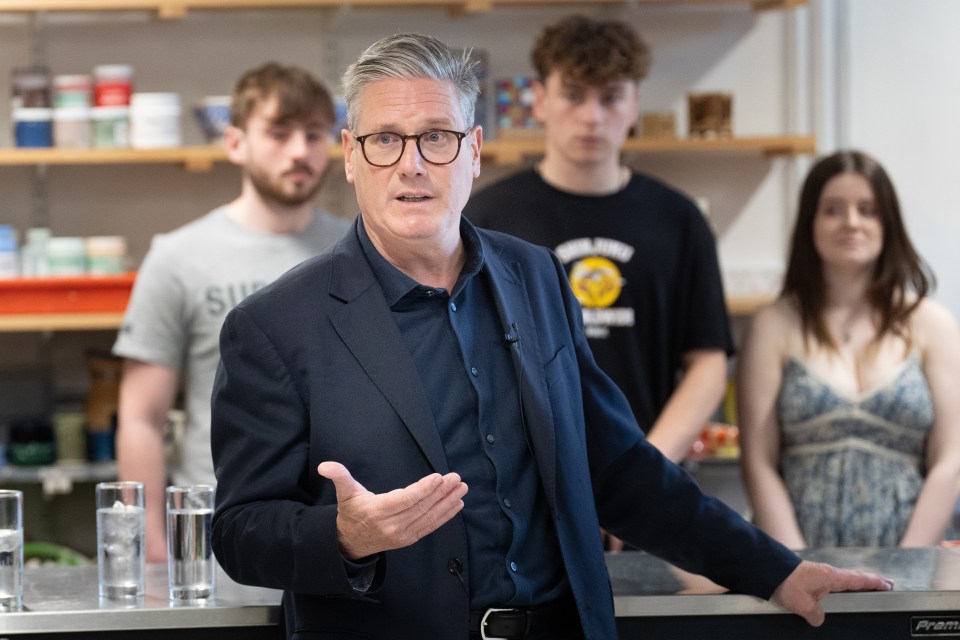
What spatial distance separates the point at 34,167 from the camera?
13.5ft

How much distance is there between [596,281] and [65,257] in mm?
1714

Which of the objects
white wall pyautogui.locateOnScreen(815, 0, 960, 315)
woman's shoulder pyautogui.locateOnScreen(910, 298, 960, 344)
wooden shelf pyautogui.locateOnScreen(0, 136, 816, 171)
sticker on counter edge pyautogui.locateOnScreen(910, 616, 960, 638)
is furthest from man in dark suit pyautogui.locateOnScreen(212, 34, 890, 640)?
white wall pyautogui.locateOnScreen(815, 0, 960, 315)

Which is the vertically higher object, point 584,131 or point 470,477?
point 584,131

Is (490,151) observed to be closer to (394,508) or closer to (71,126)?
(71,126)

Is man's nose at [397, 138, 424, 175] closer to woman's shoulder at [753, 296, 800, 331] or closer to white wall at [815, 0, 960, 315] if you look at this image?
woman's shoulder at [753, 296, 800, 331]

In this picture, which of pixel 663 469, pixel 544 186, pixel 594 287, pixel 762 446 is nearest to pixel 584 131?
pixel 544 186

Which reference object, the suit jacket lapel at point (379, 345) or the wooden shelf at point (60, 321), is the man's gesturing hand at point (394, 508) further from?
the wooden shelf at point (60, 321)

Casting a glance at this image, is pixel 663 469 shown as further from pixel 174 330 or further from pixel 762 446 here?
pixel 174 330

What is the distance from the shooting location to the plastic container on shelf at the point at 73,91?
377 cm

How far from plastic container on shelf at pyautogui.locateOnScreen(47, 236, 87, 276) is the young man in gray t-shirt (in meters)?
0.95

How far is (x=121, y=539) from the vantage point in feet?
5.85

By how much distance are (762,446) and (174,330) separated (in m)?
1.28

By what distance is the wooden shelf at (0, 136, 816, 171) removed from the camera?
12.4ft

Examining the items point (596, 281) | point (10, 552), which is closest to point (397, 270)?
point (10, 552)
